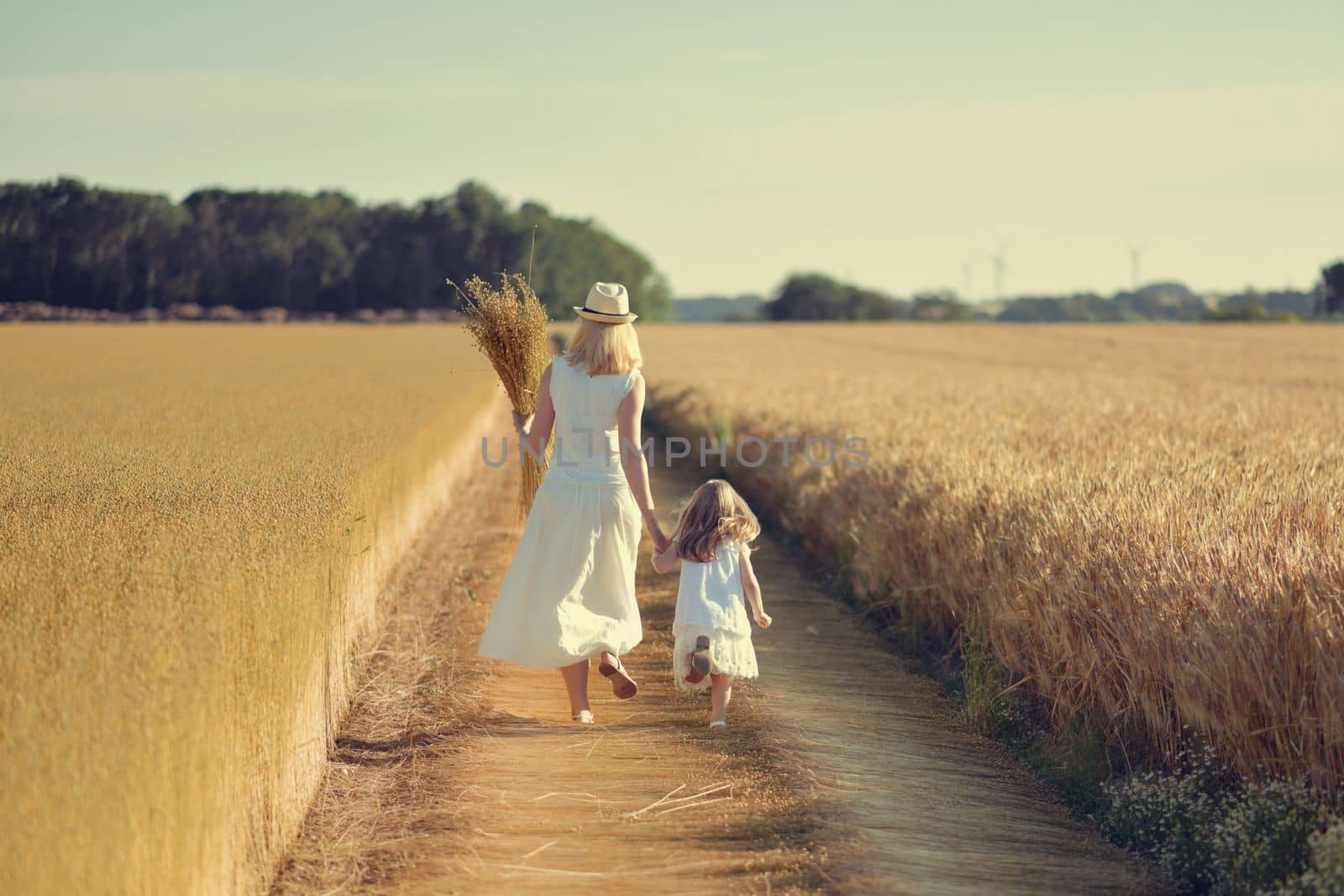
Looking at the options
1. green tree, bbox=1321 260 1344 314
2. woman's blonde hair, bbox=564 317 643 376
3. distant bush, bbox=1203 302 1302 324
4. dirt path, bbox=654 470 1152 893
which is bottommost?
dirt path, bbox=654 470 1152 893

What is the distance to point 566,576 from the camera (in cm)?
564

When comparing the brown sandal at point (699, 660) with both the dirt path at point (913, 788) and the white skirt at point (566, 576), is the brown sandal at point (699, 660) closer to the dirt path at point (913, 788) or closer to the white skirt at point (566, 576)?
the white skirt at point (566, 576)

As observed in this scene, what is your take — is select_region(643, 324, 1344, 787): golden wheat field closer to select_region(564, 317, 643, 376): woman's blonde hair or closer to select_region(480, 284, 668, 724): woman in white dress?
select_region(480, 284, 668, 724): woman in white dress

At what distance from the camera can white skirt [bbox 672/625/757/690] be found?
5613 mm

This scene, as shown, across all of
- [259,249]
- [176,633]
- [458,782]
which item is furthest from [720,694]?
[259,249]

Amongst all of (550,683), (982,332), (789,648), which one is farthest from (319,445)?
(982,332)

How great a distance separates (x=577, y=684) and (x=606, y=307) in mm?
1831

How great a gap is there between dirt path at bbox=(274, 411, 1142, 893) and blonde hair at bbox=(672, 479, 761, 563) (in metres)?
0.91

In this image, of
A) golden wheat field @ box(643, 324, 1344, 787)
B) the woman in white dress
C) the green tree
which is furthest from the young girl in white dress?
the green tree

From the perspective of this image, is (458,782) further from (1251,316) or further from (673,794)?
(1251,316)

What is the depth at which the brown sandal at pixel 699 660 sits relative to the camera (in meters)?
5.49

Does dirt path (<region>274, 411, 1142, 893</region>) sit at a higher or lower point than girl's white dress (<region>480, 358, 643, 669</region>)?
lower

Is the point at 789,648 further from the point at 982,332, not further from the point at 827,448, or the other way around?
the point at 982,332

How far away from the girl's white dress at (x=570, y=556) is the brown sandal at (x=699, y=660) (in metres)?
0.37
